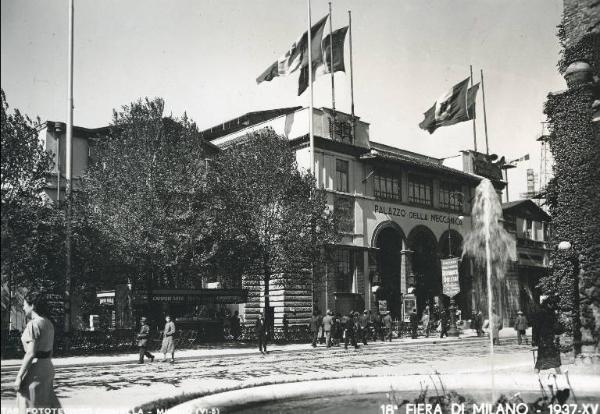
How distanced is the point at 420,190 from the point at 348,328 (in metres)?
18.7

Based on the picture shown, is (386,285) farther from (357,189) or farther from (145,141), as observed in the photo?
(145,141)

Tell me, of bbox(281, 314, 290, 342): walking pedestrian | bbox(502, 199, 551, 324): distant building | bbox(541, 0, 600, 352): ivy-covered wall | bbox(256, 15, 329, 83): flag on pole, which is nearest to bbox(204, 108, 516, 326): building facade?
bbox(281, 314, 290, 342): walking pedestrian

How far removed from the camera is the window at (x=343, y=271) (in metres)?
38.8

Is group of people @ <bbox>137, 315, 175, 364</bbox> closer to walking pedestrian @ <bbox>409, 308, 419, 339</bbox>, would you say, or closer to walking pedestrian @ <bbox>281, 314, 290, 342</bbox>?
walking pedestrian @ <bbox>281, 314, 290, 342</bbox>

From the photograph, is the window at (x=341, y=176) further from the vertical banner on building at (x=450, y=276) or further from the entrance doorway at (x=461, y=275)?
the vertical banner on building at (x=450, y=276)

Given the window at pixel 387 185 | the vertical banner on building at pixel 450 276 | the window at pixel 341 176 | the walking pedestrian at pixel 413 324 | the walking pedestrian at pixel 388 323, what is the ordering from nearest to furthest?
1. the vertical banner on building at pixel 450 276
2. the walking pedestrian at pixel 388 323
3. the walking pedestrian at pixel 413 324
4. the window at pixel 341 176
5. the window at pixel 387 185

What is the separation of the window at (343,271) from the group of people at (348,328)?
8.92 ft

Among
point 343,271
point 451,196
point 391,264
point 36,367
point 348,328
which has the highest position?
→ point 451,196

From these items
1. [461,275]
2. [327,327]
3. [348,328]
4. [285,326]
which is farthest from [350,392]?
[461,275]

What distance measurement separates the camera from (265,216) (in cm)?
3188

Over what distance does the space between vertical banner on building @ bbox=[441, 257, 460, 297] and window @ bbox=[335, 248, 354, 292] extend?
26.5 ft

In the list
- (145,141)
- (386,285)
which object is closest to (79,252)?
(145,141)

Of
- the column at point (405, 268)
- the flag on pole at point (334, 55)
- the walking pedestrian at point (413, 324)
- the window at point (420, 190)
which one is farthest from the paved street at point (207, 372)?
the window at point (420, 190)

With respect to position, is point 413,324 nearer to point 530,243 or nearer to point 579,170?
point 530,243
